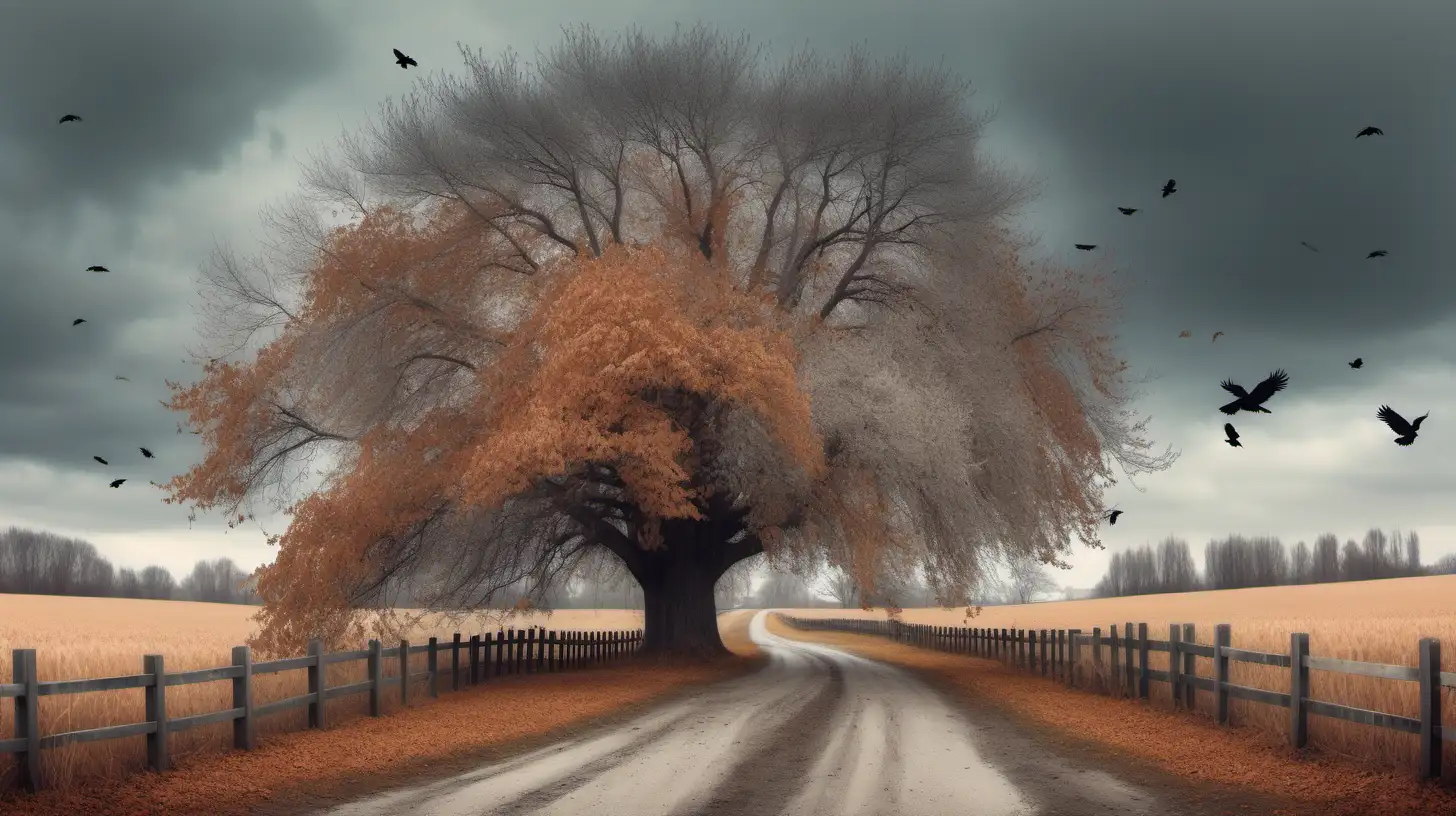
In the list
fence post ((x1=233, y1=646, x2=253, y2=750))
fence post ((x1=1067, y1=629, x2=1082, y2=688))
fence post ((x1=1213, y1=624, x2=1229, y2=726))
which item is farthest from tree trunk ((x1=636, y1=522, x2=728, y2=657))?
fence post ((x1=233, y1=646, x2=253, y2=750))

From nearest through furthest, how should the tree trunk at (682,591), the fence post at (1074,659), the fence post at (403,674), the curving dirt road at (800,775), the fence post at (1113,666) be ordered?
the curving dirt road at (800,775)
the fence post at (403,674)
the fence post at (1113,666)
the fence post at (1074,659)
the tree trunk at (682,591)

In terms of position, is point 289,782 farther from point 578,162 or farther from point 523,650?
point 578,162

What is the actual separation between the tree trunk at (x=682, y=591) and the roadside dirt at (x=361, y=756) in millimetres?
7752

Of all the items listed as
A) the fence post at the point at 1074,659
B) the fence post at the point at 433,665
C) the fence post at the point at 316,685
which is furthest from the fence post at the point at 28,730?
the fence post at the point at 1074,659

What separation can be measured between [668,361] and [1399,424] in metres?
12.4

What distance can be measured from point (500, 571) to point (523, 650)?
2926mm

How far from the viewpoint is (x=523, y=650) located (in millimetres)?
25406

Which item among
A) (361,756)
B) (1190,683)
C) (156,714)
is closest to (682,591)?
(1190,683)

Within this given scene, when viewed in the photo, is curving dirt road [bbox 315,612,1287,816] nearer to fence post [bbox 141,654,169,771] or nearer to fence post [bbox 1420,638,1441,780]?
fence post [bbox 1420,638,1441,780]

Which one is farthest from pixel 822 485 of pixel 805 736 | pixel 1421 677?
pixel 1421 677

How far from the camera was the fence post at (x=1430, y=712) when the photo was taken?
10.4m

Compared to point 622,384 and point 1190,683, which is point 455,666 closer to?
point 622,384

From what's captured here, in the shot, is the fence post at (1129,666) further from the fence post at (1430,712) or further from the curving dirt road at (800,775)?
the fence post at (1430,712)

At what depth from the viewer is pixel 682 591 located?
29453 mm
